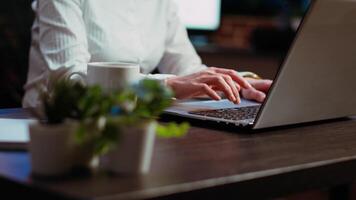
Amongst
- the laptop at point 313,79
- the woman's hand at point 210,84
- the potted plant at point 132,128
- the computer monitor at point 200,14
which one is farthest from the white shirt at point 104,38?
→ the computer monitor at point 200,14

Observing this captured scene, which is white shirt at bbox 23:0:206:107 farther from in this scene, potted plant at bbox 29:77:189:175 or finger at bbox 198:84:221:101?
potted plant at bbox 29:77:189:175

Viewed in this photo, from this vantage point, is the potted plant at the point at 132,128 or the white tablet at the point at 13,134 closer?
the potted plant at the point at 132,128

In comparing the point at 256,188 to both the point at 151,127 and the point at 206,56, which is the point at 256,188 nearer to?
the point at 151,127

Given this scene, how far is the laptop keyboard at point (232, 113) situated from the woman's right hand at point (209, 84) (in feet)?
0.10

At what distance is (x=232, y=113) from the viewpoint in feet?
4.85

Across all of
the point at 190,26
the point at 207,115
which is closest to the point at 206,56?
the point at 190,26

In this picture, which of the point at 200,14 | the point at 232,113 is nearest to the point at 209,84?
the point at 232,113

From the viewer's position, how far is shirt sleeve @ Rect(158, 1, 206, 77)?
2.36m

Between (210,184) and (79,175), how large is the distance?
0.16 meters

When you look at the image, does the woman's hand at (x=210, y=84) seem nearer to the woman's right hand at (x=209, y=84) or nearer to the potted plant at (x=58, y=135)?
the woman's right hand at (x=209, y=84)

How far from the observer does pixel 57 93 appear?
0.93 m

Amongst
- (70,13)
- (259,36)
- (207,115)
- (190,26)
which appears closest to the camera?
(207,115)

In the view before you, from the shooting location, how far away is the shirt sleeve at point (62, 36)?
1943 millimetres

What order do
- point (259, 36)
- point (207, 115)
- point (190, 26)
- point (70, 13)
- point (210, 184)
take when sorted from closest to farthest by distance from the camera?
1. point (210, 184)
2. point (207, 115)
3. point (70, 13)
4. point (190, 26)
5. point (259, 36)
